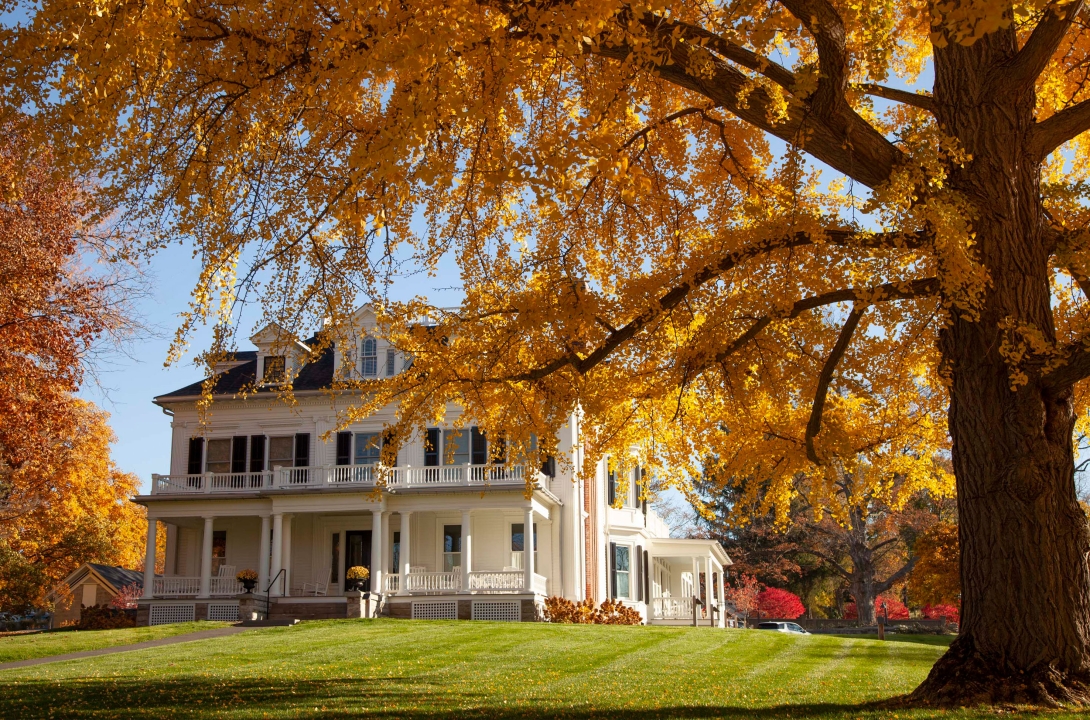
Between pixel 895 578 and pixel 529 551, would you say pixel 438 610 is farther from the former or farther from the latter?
pixel 895 578

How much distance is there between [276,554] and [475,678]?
1760 centimetres

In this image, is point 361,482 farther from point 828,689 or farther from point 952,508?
point 952,508

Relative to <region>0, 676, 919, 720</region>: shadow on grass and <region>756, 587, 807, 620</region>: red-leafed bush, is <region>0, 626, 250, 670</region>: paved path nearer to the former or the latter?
<region>0, 676, 919, 720</region>: shadow on grass

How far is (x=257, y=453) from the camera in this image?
3041cm

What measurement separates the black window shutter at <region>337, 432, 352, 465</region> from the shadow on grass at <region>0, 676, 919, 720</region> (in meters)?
18.2

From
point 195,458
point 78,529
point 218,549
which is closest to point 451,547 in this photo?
point 218,549

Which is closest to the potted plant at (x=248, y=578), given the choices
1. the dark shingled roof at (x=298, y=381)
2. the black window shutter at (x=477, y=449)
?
the dark shingled roof at (x=298, y=381)

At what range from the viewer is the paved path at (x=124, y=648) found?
15.2 meters

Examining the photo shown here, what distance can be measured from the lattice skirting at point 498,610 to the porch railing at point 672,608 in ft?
25.6

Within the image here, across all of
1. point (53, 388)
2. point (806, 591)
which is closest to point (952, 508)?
point (806, 591)

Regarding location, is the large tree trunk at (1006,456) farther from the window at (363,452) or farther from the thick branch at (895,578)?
the thick branch at (895,578)

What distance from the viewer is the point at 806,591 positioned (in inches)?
2089

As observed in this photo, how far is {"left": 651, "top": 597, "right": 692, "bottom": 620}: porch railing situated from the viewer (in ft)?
108

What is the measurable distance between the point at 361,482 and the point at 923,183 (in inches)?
884
